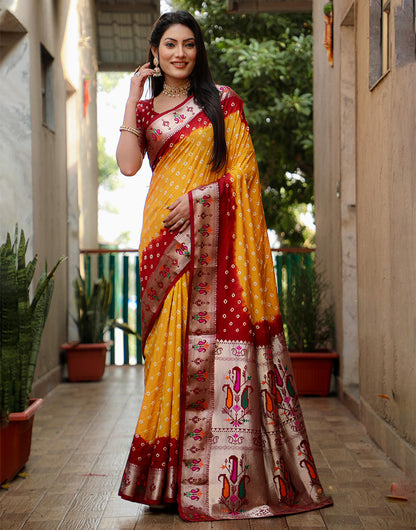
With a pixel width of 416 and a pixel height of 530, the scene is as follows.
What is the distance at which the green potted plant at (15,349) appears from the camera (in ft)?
9.95

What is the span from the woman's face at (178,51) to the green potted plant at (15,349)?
899 mm

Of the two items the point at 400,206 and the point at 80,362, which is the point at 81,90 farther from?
the point at 400,206

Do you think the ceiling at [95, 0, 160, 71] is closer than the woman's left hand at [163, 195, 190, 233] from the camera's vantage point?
No

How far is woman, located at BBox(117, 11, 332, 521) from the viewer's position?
8.39 ft

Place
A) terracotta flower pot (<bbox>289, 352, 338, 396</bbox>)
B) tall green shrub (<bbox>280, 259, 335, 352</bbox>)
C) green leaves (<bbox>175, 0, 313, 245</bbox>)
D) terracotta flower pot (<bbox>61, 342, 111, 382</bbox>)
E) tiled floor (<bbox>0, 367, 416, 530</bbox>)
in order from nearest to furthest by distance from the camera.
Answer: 1. tiled floor (<bbox>0, 367, 416, 530</bbox>)
2. terracotta flower pot (<bbox>289, 352, 338, 396</bbox>)
3. tall green shrub (<bbox>280, 259, 335, 352</bbox>)
4. terracotta flower pot (<bbox>61, 342, 111, 382</bbox>)
5. green leaves (<bbox>175, 0, 313, 245</bbox>)

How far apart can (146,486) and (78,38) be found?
216 inches

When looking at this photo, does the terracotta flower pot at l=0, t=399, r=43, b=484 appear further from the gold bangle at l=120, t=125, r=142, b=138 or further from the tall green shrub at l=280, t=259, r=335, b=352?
the tall green shrub at l=280, t=259, r=335, b=352

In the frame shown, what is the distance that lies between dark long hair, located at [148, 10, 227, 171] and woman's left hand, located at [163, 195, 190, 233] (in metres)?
0.19

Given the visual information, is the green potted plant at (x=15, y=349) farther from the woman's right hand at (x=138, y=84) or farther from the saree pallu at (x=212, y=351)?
the woman's right hand at (x=138, y=84)

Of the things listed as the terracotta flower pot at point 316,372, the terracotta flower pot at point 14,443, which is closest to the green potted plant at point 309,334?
the terracotta flower pot at point 316,372

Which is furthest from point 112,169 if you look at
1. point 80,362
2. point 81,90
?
point 80,362

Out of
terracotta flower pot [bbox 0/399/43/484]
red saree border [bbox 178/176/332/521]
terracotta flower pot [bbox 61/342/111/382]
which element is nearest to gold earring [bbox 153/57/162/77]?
red saree border [bbox 178/176/332/521]

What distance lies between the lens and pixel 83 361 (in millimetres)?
6109

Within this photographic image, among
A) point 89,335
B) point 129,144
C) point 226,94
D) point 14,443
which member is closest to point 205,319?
point 129,144
